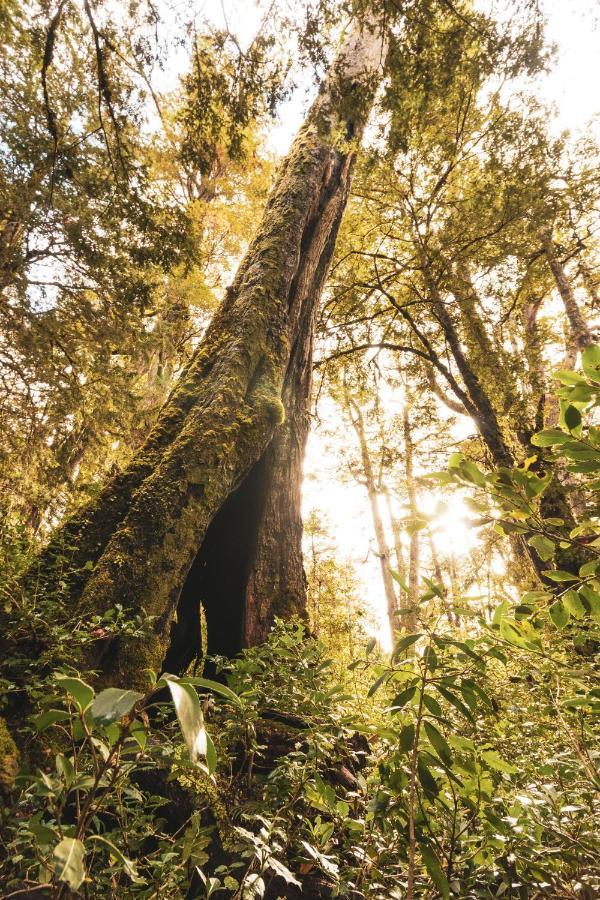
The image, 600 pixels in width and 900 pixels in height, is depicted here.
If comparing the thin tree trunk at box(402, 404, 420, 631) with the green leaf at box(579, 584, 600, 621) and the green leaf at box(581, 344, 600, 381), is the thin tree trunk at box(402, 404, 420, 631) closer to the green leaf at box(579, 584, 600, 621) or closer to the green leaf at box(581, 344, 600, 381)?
the green leaf at box(579, 584, 600, 621)

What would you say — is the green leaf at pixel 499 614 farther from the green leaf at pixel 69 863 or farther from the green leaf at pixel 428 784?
the green leaf at pixel 69 863

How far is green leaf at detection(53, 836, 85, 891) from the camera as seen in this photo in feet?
1.70

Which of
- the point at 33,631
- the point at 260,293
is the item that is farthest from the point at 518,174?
the point at 33,631

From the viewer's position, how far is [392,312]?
873 centimetres

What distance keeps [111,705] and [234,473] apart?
8.76ft

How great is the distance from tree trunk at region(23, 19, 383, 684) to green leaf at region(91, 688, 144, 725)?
185 centimetres

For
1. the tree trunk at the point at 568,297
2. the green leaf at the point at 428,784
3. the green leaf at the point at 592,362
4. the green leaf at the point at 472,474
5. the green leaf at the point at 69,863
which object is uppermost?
the tree trunk at the point at 568,297

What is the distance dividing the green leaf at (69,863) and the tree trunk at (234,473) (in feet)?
5.97

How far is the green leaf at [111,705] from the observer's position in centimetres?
55

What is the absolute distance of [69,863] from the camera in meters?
0.53

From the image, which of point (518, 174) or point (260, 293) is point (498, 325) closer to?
point (518, 174)

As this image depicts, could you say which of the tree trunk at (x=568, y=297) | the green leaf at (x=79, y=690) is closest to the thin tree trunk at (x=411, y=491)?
the green leaf at (x=79, y=690)

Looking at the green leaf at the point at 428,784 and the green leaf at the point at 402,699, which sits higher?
the green leaf at the point at 402,699

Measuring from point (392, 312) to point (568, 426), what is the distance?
8.32m
